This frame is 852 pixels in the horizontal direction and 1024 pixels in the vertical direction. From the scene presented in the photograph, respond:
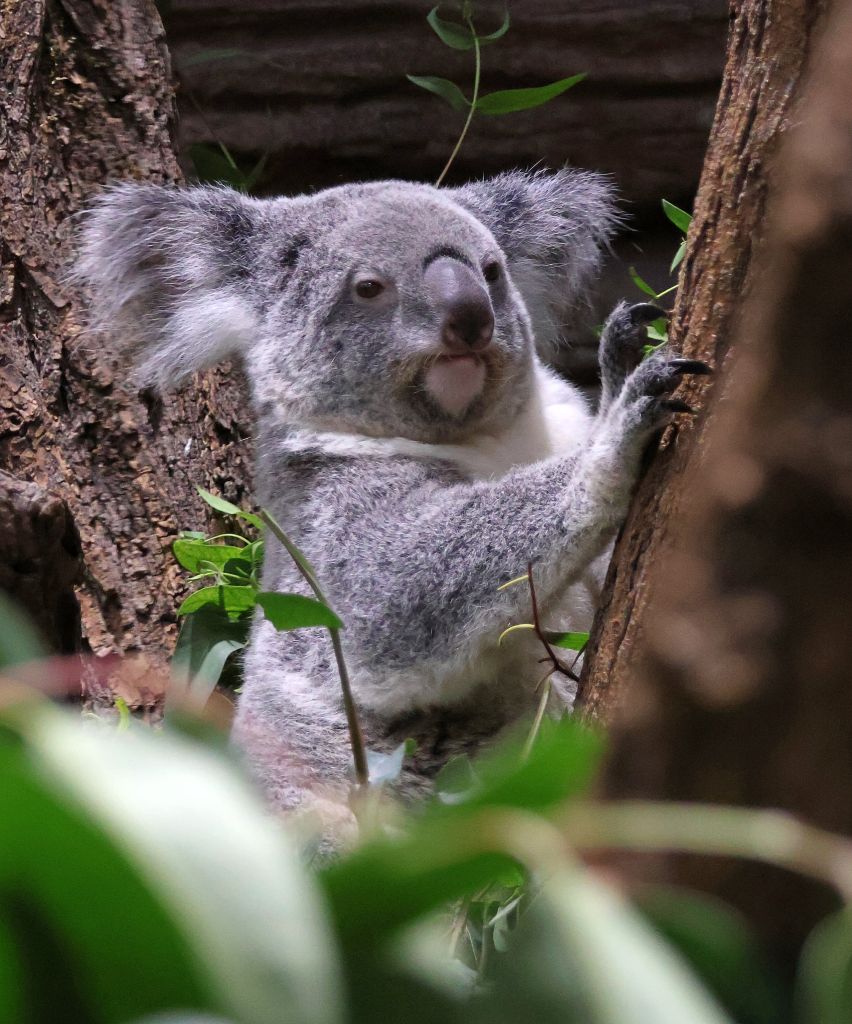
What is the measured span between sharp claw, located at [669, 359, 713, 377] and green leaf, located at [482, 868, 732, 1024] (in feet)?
3.70

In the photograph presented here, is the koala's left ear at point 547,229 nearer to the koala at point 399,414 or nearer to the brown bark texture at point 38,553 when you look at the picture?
the koala at point 399,414

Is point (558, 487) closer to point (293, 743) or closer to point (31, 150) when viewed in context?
point (293, 743)

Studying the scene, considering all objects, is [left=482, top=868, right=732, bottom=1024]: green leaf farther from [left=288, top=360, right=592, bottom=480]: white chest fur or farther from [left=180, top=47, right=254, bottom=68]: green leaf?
[left=180, top=47, right=254, bottom=68]: green leaf

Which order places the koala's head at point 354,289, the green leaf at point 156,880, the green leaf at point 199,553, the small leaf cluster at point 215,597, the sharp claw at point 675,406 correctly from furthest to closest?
the green leaf at point 199,553
the small leaf cluster at point 215,597
the koala's head at point 354,289
the sharp claw at point 675,406
the green leaf at point 156,880

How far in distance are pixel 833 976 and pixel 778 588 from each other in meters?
0.21

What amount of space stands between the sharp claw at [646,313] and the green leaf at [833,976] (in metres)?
1.49

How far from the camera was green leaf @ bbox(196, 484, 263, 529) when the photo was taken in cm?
345

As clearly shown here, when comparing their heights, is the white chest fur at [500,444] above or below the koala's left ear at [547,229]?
below

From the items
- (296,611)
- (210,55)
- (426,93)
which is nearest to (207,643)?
(296,611)

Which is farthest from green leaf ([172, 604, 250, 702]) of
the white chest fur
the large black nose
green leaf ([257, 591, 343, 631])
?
green leaf ([257, 591, 343, 631])

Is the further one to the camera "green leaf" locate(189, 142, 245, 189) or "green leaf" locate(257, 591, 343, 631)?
"green leaf" locate(189, 142, 245, 189)

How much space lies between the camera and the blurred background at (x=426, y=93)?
5.20m

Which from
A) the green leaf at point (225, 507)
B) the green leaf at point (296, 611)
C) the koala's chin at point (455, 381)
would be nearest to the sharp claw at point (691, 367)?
the green leaf at point (296, 611)

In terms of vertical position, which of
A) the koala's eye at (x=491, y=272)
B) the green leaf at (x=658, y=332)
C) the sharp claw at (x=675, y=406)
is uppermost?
the sharp claw at (x=675, y=406)
